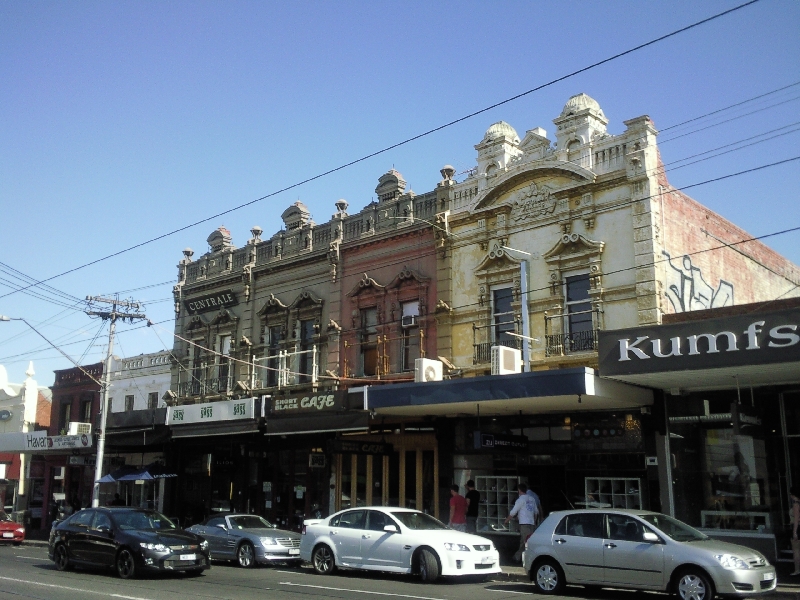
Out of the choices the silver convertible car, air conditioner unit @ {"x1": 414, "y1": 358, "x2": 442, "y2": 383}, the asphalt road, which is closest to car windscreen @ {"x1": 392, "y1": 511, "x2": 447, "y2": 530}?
the asphalt road

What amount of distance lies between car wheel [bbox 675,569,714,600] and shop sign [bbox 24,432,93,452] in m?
24.0

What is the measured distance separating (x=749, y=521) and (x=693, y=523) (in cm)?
120

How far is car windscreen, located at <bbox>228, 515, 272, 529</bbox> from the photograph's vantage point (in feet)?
66.0

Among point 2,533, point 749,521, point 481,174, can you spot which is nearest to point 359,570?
point 749,521

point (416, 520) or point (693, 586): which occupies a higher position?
point (416, 520)

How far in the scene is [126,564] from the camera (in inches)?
631

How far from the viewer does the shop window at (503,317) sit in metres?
22.9

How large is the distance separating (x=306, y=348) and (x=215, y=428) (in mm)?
4162

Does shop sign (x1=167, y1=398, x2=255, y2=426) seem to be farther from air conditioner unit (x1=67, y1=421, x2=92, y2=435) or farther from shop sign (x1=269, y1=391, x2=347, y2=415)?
air conditioner unit (x1=67, y1=421, x2=92, y2=435)

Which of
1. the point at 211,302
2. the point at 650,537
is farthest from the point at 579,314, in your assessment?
the point at 211,302

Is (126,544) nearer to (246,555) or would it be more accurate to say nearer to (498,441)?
(246,555)

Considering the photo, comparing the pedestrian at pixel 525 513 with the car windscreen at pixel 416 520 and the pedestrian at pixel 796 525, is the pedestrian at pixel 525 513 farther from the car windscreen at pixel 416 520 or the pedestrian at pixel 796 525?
the pedestrian at pixel 796 525

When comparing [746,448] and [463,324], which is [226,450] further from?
[746,448]

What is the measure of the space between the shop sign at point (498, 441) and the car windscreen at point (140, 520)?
704 cm
